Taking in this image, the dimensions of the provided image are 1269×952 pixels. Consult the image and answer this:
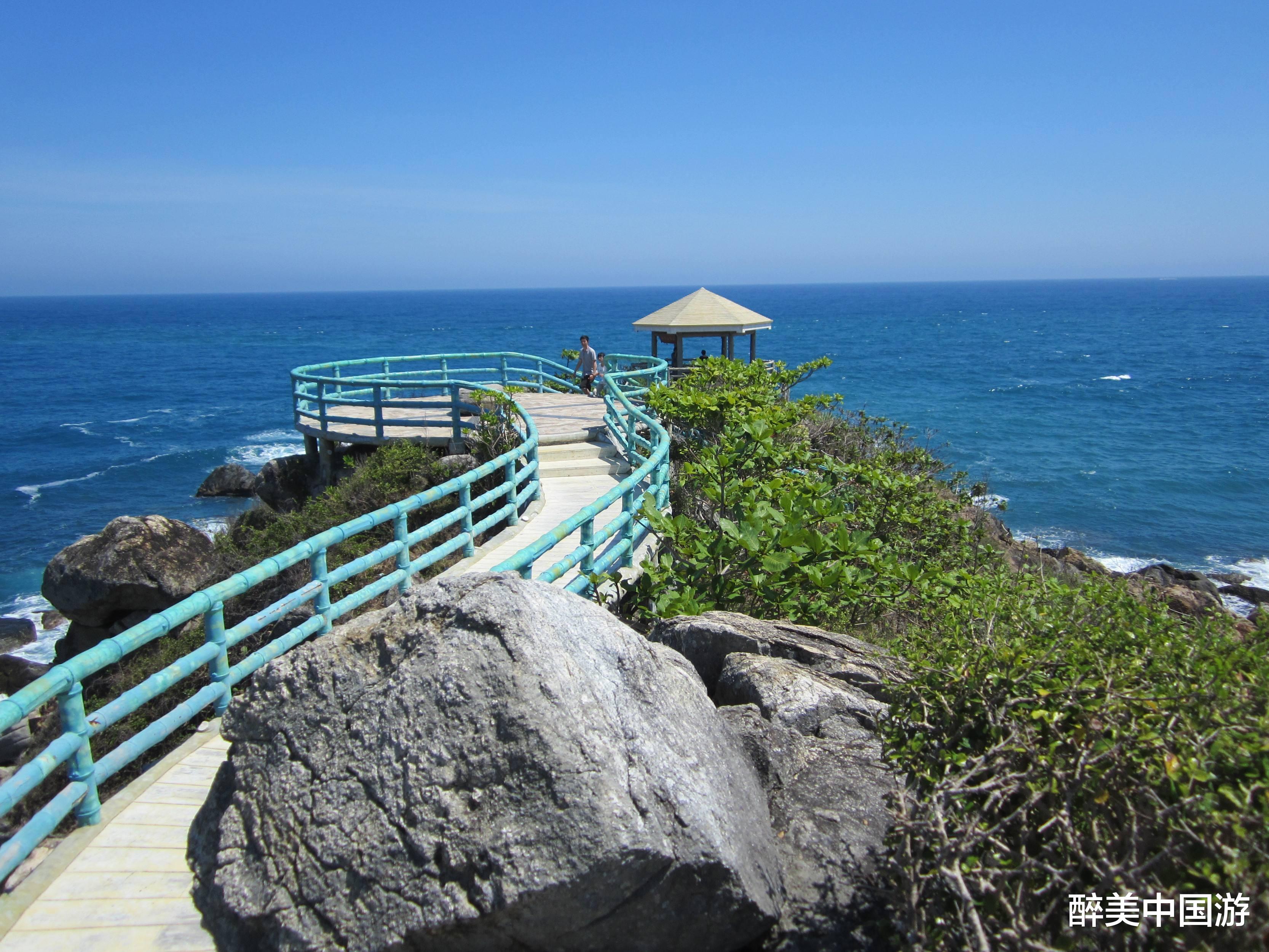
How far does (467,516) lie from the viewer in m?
8.24

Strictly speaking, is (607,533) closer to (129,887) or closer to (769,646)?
(769,646)

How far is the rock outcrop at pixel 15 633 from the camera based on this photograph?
1958cm

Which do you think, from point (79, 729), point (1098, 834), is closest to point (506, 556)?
point (79, 729)

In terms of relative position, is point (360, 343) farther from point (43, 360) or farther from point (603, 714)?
point (603, 714)

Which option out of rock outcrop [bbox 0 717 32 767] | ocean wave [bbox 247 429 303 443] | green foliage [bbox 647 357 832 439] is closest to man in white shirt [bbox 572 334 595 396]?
green foliage [bbox 647 357 832 439]

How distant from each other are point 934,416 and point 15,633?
1599 inches

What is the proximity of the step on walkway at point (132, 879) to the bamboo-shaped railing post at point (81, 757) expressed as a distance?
0.07m

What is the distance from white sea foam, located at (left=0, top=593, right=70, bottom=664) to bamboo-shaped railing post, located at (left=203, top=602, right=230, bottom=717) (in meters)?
15.5

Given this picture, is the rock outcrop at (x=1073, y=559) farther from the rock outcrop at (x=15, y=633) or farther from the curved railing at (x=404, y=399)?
the rock outcrop at (x=15, y=633)

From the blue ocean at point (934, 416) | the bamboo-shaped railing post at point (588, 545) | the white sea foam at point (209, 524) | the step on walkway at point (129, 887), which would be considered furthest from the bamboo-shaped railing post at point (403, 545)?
the white sea foam at point (209, 524)

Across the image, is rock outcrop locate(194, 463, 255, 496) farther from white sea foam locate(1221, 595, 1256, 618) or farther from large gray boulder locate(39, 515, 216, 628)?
white sea foam locate(1221, 595, 1256, 618)

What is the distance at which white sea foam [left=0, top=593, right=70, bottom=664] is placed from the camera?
19219mm

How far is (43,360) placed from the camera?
271 feet

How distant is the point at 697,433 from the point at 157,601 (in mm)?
9186
